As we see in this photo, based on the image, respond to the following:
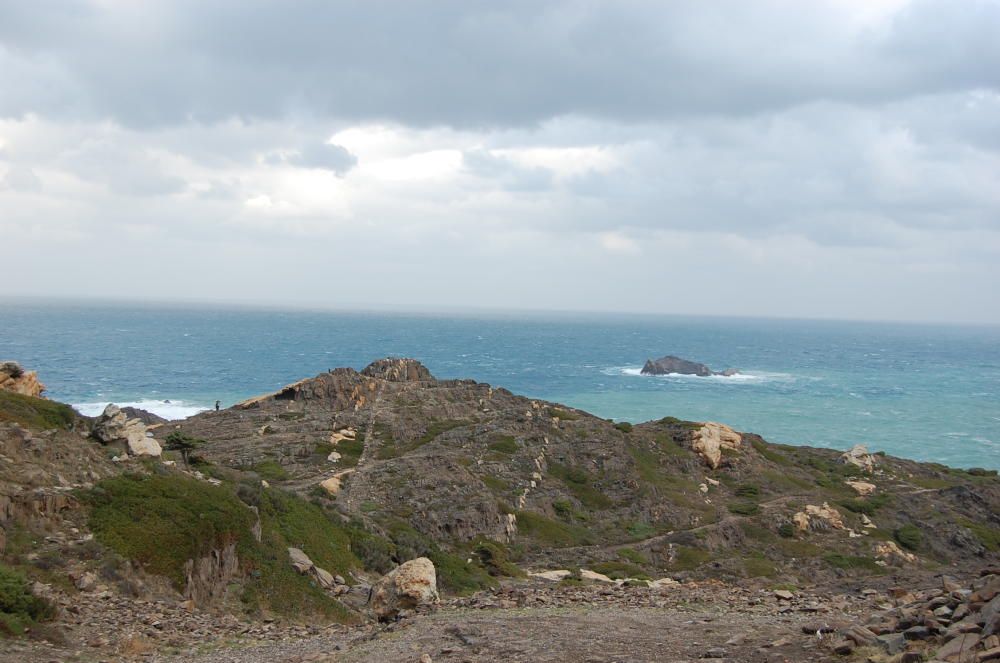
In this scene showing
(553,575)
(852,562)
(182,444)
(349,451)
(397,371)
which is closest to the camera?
(182,444)

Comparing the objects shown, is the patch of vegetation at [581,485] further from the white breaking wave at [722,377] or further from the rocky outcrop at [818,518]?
the white breaking wave at [722,377]

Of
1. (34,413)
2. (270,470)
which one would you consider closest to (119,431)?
(34,413)

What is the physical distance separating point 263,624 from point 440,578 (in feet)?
38.3

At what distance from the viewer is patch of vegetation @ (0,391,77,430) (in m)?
26.6

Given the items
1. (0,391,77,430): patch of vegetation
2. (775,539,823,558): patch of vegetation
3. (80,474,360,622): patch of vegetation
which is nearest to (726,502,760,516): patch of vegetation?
(775,539,823,558): patch of vegetation

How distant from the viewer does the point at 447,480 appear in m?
49.7

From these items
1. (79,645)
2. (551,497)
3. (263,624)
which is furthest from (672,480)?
(79,645)

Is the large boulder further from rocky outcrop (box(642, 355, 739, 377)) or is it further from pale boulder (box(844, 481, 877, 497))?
rocky outcrop (box(642, 355, 739, 377))

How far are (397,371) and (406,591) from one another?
220 ft

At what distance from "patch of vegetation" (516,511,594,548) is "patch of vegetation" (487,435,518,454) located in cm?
1160

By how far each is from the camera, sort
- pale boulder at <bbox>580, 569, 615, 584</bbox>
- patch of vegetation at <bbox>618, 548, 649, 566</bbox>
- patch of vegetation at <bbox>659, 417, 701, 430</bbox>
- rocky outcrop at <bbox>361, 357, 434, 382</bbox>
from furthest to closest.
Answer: rocky outcrop at <bbox>361, 357, 434, 382</bbox>, patch of vegetation at <bbox>659, 417, 701, 430</bbox>, patch of vegetation at <bbox>618, 548, 649, 566</bbox>, pale boulder at <bbox>580, 569, 615, 584</bbox>

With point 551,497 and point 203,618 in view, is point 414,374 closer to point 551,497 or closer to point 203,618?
point 551,497

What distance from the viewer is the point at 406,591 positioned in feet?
72.6

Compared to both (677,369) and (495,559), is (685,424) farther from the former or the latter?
(677,369)
